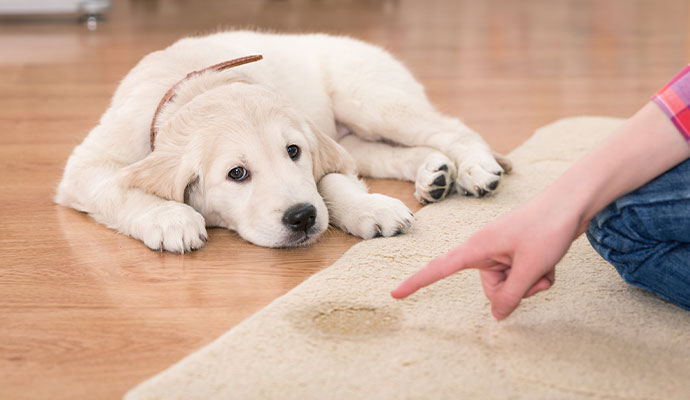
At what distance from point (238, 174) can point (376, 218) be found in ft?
1.15

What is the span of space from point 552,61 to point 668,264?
3.24 m

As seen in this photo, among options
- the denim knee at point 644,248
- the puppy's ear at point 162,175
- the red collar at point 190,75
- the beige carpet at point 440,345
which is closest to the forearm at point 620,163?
the denim knee at point 644,248

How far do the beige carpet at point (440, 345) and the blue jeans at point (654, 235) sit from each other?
0.07 m

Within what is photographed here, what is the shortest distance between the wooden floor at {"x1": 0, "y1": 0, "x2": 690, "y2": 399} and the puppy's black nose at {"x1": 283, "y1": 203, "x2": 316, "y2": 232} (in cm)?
8

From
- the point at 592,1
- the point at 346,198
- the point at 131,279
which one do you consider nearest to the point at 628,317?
the point at 346,198

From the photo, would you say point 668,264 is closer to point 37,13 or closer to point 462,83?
point 462,83

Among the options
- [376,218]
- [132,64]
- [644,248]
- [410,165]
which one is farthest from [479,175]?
[132,64]

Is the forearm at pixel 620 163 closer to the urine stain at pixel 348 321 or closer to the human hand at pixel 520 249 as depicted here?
the human hand at pixel 520 249

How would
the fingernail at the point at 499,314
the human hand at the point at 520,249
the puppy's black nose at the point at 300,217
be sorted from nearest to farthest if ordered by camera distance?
the human hand at the point at 520,249, the fingernail at the point at 499,314, the puppy's black nose at the point at 300,217

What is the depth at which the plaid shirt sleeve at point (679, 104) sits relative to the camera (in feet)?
3.90

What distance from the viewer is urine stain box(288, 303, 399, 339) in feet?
4.58

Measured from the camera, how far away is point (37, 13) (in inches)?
223

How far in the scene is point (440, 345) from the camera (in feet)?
4.40

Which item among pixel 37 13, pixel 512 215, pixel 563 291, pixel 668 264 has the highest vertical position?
pixel 512 215
